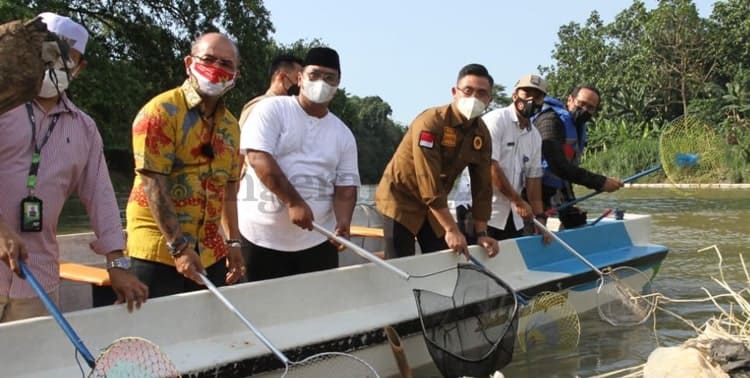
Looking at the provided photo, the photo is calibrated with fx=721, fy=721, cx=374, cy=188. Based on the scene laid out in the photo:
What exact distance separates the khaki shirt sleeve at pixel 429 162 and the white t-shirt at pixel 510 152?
38.4 inches

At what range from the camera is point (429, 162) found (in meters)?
4.34

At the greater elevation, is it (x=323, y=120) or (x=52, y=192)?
(x=323, y=120)

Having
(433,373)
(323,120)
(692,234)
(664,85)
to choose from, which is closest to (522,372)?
(433,373)

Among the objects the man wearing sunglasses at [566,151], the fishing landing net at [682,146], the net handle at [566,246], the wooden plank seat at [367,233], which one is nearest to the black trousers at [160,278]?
the wooden plank seat at [367,233]

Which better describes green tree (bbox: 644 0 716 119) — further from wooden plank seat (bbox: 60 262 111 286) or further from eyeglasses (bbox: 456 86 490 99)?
wooden plank seat (bbox: 60 262 111 286)

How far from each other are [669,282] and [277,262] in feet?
16.8

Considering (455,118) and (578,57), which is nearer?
(455,118)

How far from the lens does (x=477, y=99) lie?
4.45 metres

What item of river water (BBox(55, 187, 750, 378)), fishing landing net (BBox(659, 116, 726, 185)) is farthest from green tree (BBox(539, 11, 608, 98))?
fishing landing net (BBox(659, 116, 726, 185))

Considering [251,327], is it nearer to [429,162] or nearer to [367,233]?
[429,162]

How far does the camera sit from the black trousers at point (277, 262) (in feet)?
12.7

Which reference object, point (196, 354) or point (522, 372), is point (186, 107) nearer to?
point (196, 354)

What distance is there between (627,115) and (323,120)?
2870 centimetres

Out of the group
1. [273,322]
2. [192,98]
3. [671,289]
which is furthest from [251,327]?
[671,289]
